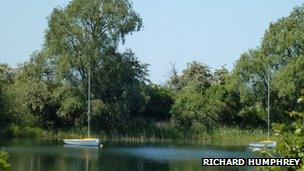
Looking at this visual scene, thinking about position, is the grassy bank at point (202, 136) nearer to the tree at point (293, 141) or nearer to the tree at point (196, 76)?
the tree at point (196, 76)

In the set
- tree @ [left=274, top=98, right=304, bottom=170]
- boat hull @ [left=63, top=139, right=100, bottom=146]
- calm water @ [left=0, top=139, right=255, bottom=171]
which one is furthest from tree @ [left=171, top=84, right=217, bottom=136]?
tree @ [left=274, top=98, right=304, bottom=170]

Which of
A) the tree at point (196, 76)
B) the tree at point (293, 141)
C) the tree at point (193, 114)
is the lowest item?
the tree at point (293, 141)

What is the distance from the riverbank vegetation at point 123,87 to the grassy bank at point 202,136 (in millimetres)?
131

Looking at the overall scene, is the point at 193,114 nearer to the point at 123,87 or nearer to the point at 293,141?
the point at 123,87

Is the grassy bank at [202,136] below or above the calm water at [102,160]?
above

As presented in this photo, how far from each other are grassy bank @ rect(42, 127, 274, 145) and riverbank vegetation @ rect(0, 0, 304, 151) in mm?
131

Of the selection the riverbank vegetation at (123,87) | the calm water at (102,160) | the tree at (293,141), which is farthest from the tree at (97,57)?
the tree at (293,141)

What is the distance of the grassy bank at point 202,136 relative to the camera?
177 feet

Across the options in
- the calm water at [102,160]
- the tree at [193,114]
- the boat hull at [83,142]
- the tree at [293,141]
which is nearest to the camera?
the tree at [293,141]

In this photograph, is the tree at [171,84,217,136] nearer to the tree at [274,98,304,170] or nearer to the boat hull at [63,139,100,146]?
the boat hull at [63,139,100,146]

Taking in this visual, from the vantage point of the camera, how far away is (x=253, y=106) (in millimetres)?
59344

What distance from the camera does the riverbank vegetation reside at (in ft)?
180

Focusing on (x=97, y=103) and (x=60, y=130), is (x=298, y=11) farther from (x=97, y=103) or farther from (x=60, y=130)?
(x=60, y=130)

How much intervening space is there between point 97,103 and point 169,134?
8.09 meters
